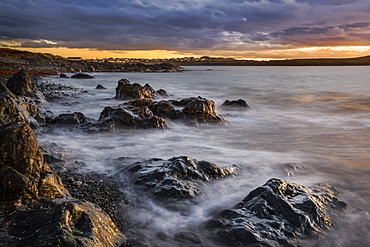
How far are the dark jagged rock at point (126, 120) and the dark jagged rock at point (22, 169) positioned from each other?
244 inches

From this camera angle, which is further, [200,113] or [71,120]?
[200,113]

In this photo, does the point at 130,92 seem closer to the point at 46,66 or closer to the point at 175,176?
the point at 175,176

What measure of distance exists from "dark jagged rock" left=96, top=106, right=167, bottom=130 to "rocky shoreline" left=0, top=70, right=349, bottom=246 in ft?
10.1

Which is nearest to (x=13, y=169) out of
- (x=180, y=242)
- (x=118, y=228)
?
(x=118, y=228)

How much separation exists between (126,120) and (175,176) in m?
5.36

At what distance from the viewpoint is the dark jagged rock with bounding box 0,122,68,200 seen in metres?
3.20

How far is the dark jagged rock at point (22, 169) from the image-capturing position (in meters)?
3.20

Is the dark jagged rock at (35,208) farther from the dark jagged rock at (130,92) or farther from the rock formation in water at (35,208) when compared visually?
the dark jagged rock at (130,92)

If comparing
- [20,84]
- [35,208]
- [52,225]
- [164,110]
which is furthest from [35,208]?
[20,84]

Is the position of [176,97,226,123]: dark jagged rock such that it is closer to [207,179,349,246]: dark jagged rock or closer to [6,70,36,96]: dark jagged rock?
[207,179,349,246]: dark jagged rock

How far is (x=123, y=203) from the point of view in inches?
187

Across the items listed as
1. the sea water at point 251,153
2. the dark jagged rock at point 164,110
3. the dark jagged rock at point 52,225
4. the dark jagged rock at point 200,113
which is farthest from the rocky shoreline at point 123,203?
the dark jagged rock at point 200,113

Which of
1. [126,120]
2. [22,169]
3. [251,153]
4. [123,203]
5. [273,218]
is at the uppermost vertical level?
[22,169]

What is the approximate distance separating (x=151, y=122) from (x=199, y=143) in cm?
228
